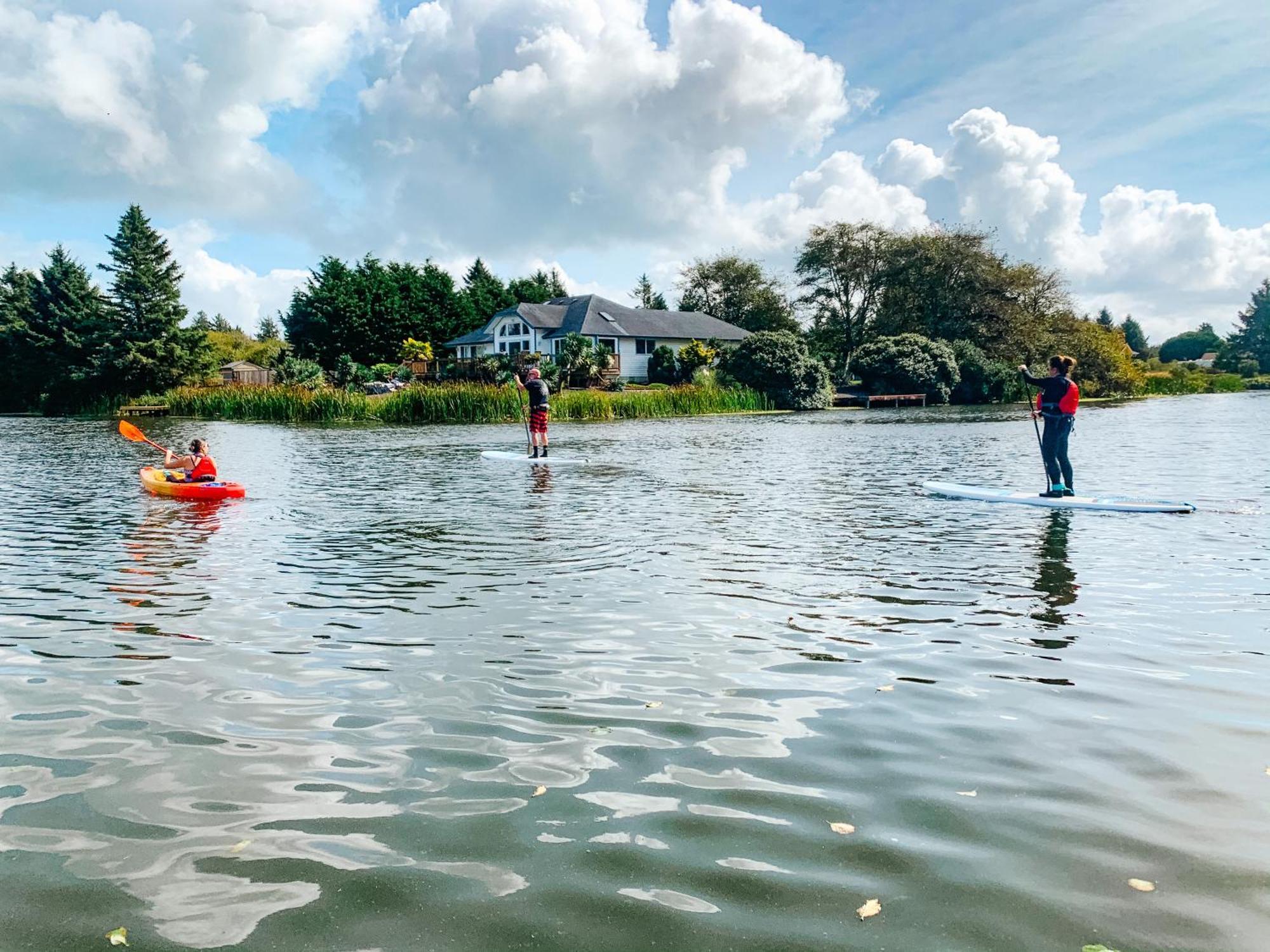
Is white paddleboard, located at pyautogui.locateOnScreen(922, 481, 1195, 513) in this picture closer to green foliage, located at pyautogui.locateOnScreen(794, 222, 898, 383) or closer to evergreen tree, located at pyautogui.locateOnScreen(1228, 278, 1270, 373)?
green foliage, located at pyautogui.locateOnScreen(794, 222, 898, 383)

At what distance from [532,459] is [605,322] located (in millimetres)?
53937

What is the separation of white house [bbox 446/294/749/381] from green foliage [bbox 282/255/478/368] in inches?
163

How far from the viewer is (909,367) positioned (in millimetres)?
65000

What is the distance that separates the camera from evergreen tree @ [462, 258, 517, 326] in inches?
3558

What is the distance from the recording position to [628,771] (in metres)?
4.75

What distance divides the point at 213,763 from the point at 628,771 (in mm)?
2198

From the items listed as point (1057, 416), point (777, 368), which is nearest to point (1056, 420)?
point (1057, 416)

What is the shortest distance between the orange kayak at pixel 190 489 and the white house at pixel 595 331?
54.4 meters

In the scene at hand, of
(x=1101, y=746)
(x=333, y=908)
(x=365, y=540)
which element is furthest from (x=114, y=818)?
(x=365, y=540)

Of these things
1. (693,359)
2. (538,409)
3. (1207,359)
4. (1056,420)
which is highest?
(1207,359)

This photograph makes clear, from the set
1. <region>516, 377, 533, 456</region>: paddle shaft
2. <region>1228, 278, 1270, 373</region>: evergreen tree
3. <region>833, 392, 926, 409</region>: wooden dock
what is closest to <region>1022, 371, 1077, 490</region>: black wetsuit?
<region>516, 377, 533, 456</region>: paddle shaft

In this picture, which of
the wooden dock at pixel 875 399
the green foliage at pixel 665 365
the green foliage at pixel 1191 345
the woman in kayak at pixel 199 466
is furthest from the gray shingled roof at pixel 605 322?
the green foliage at pixel 1191 345

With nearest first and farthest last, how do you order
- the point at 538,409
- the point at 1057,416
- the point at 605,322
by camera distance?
the point at 1057,416, the point at 538,409, the point at 605,322

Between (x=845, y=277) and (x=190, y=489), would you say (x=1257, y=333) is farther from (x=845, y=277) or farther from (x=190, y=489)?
(x=190, y=489)
